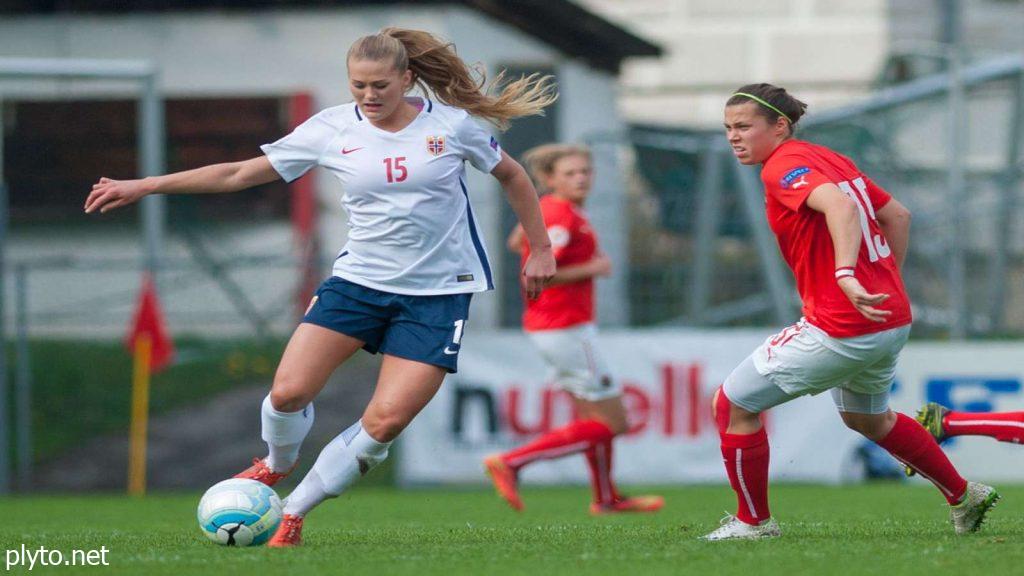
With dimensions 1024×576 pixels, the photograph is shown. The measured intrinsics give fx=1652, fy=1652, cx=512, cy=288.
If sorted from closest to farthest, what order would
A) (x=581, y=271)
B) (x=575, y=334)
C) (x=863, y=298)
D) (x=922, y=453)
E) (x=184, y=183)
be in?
(x=863, y=298)
(x=184, y=183)
(x=922, y=453)
(x=581, y=271)
(x=575, y=334)

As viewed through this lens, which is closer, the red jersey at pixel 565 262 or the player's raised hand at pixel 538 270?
the player's raised hand at pixel 538 270

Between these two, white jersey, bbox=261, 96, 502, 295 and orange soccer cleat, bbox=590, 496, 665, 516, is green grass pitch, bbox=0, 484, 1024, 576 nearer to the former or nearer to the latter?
orange soccer cleat, bbox=590, 496, 665, 516

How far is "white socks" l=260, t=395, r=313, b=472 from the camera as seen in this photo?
6520 mm

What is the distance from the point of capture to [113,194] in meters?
6.35

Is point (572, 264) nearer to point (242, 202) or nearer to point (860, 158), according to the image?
point (860, 158)

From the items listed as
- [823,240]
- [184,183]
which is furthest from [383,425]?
[823,240]

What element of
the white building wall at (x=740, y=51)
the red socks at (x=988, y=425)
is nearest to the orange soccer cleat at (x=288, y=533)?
the red socks at (x=988, y=425)

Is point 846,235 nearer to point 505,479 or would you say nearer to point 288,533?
point 288,533

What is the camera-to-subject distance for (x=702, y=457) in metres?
13.2

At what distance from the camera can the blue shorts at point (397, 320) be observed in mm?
6449

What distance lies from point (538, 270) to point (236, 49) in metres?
11.0

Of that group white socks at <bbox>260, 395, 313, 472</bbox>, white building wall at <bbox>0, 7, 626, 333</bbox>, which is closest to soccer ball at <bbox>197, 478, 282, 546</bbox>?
white socks at <bbox>260, 395, 313, 472</bbox>

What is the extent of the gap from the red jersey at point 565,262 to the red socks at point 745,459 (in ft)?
10.4

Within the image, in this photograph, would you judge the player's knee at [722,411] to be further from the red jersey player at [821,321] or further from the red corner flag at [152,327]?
the red corner flag at [152,327]
